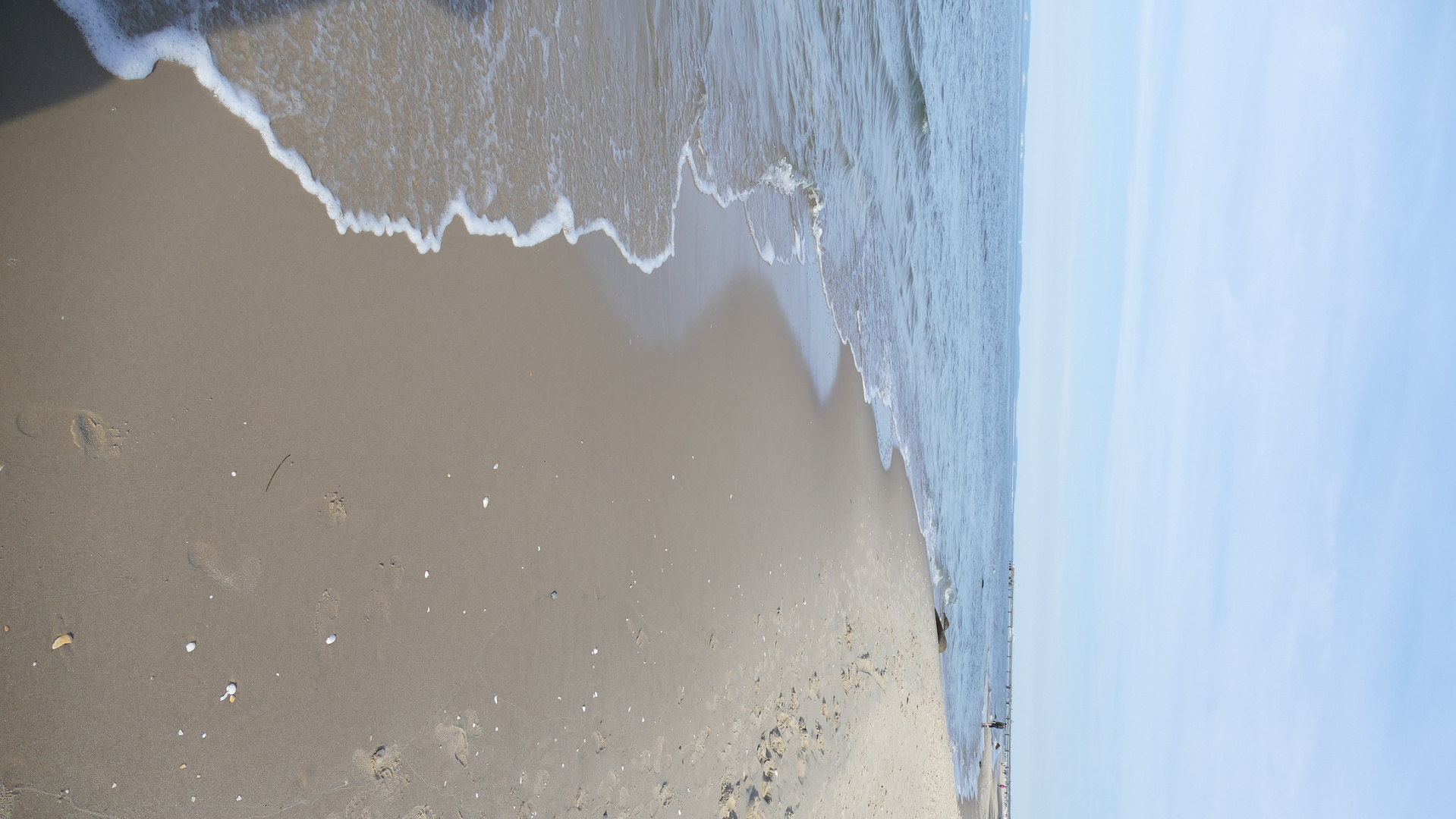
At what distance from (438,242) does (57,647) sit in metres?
2.02

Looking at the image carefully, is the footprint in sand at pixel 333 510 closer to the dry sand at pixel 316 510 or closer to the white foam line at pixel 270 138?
the dry sand at pixel 316 510

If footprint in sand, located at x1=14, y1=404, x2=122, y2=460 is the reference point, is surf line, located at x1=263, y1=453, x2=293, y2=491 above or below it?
below

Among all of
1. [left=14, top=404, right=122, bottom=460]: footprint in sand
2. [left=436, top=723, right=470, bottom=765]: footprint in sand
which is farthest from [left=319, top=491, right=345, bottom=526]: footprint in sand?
[left=436, top=723, right=470, bottom=765]: footprint in sand

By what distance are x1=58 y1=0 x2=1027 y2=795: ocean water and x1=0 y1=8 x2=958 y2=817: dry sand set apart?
0.21 metres

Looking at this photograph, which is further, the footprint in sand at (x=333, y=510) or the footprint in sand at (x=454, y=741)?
the footprint in sand at (x=454, y=741)

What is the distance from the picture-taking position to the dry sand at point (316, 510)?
2436mm

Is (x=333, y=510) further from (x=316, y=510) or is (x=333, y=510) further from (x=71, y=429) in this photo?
(x=71, y=429)

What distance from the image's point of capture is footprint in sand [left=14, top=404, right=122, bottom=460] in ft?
7.84

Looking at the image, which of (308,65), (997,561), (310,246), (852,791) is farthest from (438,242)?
(997,561)

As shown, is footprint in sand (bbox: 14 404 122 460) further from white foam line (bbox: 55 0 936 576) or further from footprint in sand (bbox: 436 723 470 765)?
footprint in sand (bbox: 436 723 470 765)

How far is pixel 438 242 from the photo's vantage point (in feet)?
11.5

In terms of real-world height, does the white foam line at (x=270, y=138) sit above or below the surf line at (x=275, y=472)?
above

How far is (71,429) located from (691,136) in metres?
4.10

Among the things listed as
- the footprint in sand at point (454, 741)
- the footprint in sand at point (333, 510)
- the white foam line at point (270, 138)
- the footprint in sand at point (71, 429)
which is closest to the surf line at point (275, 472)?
the footprint in sand at point (333, 510)
